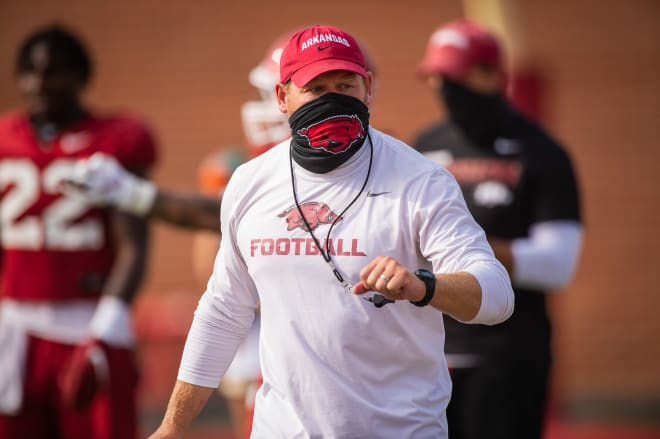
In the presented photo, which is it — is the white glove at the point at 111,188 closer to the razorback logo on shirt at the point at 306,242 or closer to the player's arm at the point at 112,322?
the player's arm at the point at 112,322

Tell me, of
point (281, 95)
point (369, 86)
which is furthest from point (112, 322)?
point (369, 86)

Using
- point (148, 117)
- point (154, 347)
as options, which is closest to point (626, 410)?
point (154, 347)

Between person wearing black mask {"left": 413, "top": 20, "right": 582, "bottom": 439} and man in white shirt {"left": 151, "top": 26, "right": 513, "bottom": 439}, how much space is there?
1.44 m

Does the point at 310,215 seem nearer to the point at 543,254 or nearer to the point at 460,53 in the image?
the point at 543,254

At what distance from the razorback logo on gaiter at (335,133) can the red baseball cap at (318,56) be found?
12cm

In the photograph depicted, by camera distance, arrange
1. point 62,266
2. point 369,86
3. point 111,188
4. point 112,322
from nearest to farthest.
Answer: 1. point 369,86
2. point 111,188
3. point 112,322
4. point 62,266

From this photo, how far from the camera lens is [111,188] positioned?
4.55 metres

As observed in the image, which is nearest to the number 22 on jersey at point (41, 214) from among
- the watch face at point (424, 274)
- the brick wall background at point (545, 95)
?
the watch face at point (424, 274)

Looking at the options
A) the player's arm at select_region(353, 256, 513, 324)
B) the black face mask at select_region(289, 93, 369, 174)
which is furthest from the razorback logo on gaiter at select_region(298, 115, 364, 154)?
the player's arm at select_region(353, 256, 513, 324)

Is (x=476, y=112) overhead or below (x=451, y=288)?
overhead

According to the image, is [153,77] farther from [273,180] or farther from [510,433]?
[273,180]

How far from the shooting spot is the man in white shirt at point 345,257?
2986 mm

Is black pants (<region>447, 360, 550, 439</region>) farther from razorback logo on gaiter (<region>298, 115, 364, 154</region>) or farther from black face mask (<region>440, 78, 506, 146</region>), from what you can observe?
razorback logo on gaiter (<region>298, 115, 364, 154</region>)

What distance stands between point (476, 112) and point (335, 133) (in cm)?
206
